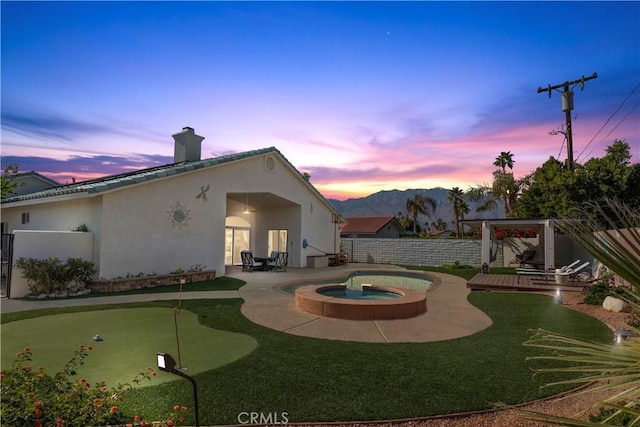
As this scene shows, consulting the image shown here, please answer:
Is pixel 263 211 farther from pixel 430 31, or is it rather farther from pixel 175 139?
pixel 430 31

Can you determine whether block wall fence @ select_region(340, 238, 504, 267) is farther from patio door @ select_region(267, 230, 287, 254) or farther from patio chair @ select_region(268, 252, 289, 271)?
patio chair @ select_region(268, 252, 289, 271)

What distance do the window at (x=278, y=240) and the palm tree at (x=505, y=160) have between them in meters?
31.9

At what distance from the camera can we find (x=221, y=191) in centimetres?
1636

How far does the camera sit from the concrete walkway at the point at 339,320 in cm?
709

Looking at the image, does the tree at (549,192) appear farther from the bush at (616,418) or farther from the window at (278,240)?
the bush at (616,418)

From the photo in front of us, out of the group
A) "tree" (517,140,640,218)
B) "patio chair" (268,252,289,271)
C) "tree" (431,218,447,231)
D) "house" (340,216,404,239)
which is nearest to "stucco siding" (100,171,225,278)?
"patio chair" (268,252,289,271)

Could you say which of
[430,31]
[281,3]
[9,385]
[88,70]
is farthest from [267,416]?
[88,70]

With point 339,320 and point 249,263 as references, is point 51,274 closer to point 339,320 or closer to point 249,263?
point 249,263

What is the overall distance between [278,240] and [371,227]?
27.4 metres

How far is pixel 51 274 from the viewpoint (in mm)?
10586

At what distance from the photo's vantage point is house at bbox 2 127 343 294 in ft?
40.2

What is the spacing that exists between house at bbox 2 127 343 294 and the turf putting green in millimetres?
4767

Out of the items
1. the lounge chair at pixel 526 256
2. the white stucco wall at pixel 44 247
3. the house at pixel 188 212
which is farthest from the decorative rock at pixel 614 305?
the white stucco wall at pixel 44 247

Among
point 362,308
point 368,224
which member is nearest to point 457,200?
point 368,224
